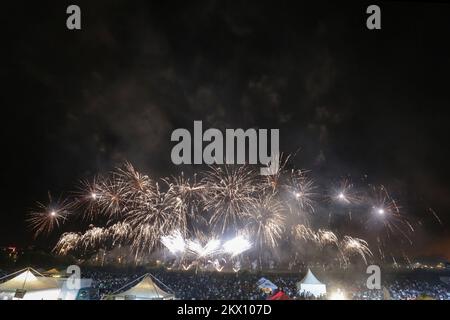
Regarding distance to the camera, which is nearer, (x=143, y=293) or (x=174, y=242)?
(x=143, y=293)

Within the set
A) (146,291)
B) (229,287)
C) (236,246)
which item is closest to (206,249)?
(236,246)

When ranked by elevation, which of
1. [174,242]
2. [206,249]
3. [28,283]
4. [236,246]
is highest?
[174,242]

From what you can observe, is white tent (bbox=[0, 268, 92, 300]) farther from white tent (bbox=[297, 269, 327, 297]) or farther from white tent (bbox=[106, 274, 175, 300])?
white tent (bbox=[297, 269, 327, 297])

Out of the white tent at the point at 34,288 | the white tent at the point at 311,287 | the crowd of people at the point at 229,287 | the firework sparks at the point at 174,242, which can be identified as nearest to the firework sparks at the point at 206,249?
the firework sparks at the point at 174,242

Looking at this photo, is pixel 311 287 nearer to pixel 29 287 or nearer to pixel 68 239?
pixel 68 239
